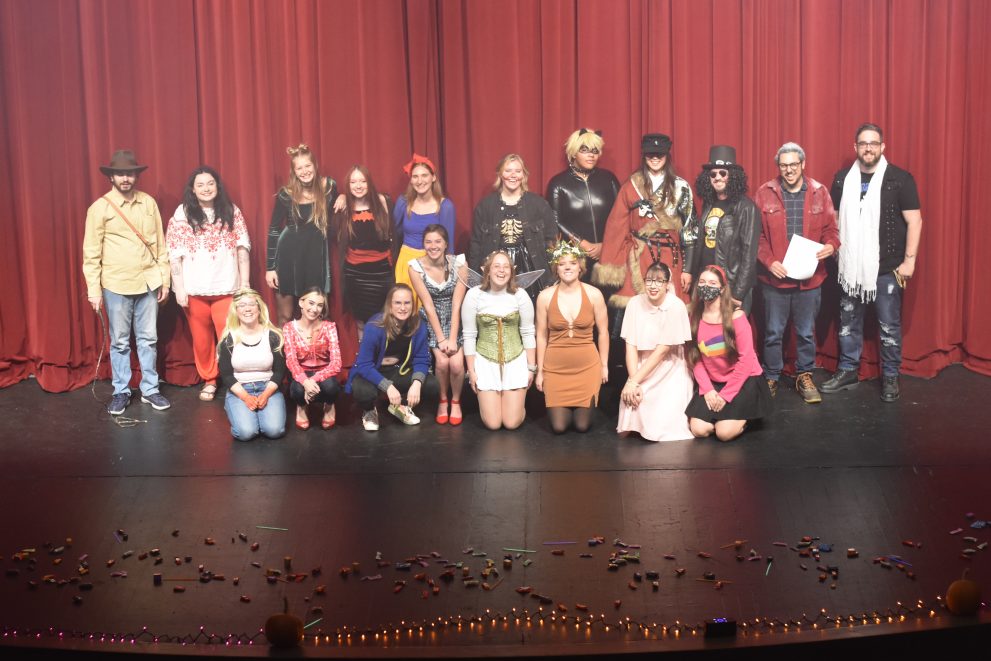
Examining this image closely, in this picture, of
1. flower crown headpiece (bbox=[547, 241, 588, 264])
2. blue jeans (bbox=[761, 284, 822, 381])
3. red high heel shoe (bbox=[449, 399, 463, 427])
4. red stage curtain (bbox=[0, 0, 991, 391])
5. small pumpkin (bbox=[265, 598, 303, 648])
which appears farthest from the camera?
red stage curtain (bbox=[0, 0, 991, 391])

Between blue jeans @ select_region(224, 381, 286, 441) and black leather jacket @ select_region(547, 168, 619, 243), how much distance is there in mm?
1882

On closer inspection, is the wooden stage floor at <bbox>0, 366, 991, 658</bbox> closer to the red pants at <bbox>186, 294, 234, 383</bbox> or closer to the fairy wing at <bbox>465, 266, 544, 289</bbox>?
the red pants at <bbox>186, 294, 234, 383</bbox>

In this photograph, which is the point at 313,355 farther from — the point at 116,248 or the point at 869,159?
the point at 869,159

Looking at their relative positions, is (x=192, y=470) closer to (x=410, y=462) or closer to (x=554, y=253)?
(x=410, y=462)

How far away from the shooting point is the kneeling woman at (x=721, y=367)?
650 centimetres

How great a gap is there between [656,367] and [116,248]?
3.07 meters

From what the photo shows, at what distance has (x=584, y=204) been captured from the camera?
7203 mm

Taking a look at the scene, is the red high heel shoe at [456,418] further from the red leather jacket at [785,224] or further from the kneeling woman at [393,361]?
the red leather jacket at [785,224]

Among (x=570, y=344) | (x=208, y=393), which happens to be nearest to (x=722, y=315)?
(x=570, y=344)

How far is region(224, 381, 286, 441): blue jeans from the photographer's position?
6613 millimetres

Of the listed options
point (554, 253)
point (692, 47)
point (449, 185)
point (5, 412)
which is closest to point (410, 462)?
point (554, 253)

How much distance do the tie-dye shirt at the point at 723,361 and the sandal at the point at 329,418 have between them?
192 centimetres

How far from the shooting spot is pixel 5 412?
729 cm

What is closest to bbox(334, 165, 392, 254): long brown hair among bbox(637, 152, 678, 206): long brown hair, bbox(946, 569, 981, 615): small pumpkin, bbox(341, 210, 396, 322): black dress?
bbox(341, 210, 396, 322): black dress
